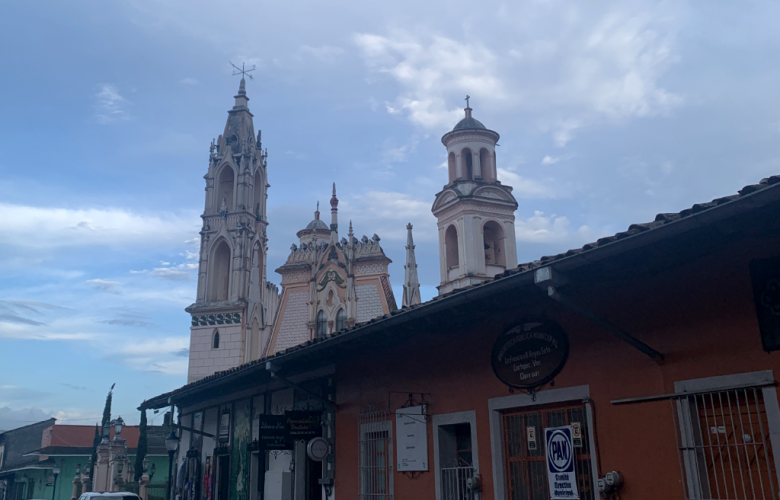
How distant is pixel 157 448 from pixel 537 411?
36059 mm

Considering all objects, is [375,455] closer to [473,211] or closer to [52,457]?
[473,211]

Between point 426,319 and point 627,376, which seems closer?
point 627,376

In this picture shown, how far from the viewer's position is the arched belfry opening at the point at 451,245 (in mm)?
27875

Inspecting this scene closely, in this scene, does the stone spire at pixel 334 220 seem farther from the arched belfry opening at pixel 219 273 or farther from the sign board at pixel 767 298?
the sign board at pixel 767 298

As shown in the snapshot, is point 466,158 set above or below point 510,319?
above

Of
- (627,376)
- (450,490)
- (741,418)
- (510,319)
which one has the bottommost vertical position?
(450,490)

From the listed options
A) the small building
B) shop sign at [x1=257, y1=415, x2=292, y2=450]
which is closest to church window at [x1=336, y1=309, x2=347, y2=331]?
the small building

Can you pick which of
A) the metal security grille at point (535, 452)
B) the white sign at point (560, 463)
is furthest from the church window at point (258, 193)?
the white sign at point (560, 463)

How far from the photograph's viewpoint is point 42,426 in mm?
44875

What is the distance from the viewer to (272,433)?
41.3 feet

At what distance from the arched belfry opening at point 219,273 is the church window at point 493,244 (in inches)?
679

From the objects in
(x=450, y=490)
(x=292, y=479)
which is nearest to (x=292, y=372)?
(x=292, y=479)

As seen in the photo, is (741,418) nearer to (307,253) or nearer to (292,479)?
(292,479)

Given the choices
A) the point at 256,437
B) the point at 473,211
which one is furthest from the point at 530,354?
the point at 473,211
